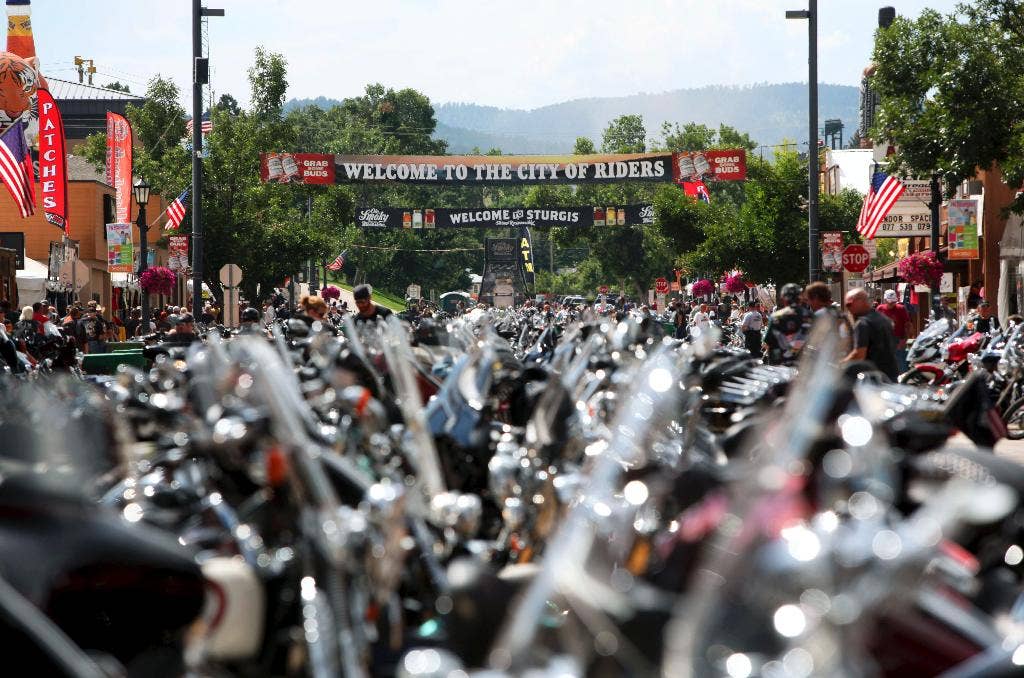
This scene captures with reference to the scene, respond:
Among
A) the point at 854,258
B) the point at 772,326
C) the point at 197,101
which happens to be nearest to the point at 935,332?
the point at 772,326

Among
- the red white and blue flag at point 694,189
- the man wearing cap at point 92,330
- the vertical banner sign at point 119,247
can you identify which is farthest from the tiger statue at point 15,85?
the red white and blue flag at point 694,189

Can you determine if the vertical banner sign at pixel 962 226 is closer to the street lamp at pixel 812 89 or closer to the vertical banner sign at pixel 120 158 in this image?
the street lamp at pixel 812 89

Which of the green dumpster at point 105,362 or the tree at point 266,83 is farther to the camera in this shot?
the tree at point 266,83

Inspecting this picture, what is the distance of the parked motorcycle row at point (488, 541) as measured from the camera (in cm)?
271

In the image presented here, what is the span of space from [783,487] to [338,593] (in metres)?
1.11

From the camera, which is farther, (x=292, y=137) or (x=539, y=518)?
(x=292, y=137)

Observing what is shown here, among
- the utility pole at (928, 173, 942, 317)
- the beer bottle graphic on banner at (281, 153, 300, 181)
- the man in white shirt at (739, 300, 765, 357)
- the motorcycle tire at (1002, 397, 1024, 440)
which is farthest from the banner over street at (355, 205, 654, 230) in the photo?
the motorcycle tire at (1002, 397, 1024, 440)

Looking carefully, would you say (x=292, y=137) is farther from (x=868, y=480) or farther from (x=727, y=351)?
(x=868, y=480)

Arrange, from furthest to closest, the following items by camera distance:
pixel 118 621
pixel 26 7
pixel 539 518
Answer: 1. pixel 26 7
2. pixel 539 518
3. pixel 118 621

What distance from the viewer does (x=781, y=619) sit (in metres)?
2.46

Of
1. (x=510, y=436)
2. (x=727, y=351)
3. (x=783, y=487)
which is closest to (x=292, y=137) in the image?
(x=727, y=351)

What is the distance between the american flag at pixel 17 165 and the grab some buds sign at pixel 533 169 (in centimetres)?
1453

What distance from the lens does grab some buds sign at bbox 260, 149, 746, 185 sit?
44594mm

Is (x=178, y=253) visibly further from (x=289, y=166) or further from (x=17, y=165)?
(x=289, y=166)
